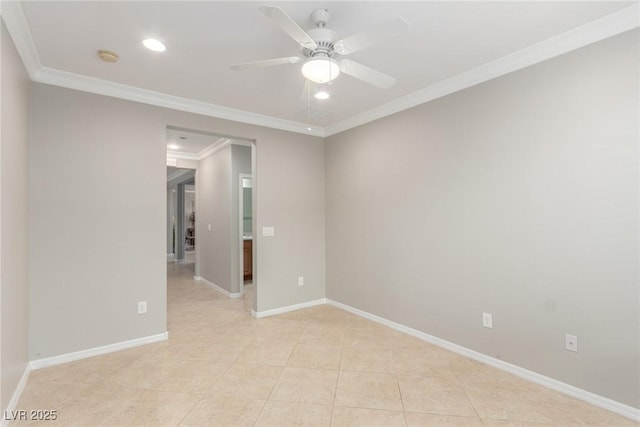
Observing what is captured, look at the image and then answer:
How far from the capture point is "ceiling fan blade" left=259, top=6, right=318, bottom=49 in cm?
141

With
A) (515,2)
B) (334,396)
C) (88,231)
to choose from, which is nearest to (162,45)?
(88,231)

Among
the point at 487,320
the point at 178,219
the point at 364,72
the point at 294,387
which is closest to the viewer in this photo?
the point at 364,72

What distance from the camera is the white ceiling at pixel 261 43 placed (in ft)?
6.27

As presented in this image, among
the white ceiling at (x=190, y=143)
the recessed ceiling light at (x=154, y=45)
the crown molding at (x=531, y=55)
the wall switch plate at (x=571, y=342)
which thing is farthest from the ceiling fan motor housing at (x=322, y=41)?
the white ceiling at (x=190, y=143)

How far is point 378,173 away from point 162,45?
2.52 metres

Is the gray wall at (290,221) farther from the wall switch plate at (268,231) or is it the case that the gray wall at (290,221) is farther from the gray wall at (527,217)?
the gray wall at (527,217)

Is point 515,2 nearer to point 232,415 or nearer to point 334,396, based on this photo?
point 334,396

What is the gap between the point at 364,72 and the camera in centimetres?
202

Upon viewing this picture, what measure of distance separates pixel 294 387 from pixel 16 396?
1956 mm

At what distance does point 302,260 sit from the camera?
4375 millimetres

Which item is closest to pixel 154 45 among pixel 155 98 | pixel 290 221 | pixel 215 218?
pixel 155 98

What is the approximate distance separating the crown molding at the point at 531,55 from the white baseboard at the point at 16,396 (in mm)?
4059

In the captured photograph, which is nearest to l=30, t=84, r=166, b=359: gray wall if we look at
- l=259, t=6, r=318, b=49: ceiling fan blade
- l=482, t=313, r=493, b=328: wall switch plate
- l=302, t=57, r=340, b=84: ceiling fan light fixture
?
l=302, t=57, r=340, b=84: ceiling fan light fixture

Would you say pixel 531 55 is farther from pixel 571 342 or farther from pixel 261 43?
pixel 571 342
